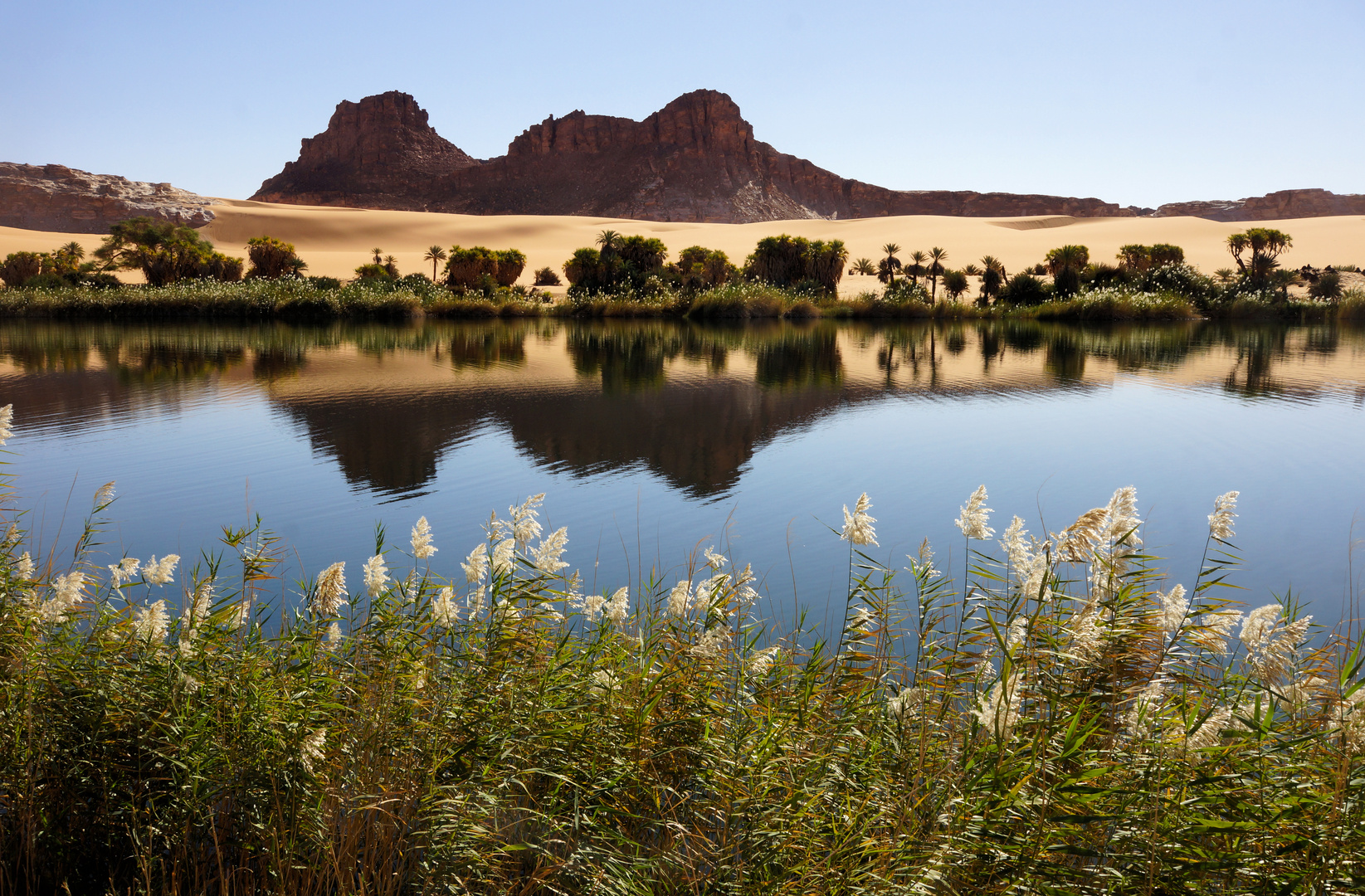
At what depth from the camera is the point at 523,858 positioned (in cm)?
369

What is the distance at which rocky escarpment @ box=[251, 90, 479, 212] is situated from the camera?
562 feet

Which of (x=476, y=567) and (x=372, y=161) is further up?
(x=372, y=161)

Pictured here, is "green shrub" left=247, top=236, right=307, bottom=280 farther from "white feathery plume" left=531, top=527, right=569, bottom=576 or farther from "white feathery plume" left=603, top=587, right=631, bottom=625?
"white feathery plume" left=603, top=587, right=631, bottom=625

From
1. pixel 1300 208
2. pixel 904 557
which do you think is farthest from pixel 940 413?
pixel 1300 208

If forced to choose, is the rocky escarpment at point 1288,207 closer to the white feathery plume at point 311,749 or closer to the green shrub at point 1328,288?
the green shrub at point 1328,288

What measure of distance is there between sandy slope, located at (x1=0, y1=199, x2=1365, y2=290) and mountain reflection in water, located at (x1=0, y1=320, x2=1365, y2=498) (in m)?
33.2

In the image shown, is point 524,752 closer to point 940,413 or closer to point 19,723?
point 19,723

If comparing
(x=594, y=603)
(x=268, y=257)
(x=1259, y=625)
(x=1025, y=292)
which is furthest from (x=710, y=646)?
(x=268, y=257)

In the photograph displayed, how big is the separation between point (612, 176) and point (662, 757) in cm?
16726

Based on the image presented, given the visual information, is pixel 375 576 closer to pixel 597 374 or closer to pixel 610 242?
pixel 597 374

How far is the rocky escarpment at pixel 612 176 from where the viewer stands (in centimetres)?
15725

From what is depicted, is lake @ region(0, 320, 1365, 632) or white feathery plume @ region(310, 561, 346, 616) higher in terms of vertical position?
white feathery plume @ region(310, 561, 346, 616)

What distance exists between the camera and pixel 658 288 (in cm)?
5203

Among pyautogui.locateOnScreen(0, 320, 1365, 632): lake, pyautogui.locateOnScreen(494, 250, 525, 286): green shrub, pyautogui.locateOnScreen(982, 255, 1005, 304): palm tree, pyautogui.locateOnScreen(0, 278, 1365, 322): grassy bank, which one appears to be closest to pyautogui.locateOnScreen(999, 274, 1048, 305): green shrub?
pyautogui.locateOnScreen(982, 255, 1005, 304): palm tree
